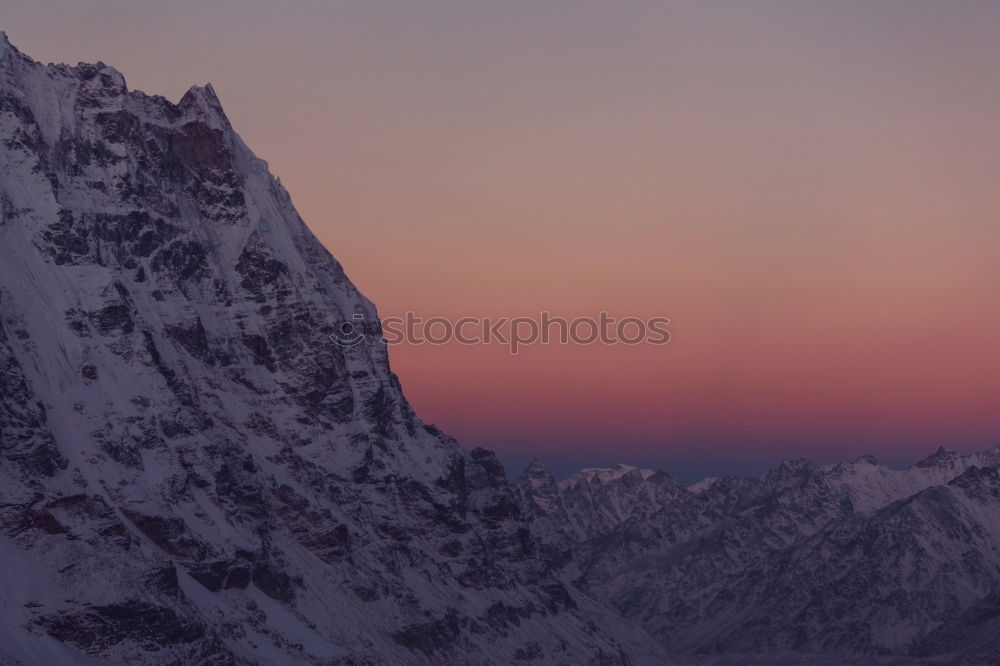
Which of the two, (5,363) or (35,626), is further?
(5,363)

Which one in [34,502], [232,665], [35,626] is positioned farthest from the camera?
[232,665]

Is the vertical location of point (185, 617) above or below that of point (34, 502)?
below

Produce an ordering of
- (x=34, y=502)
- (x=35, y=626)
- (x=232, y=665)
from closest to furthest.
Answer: (x=35, y=626)
(x=34, y=502)
(x=232, y=665)

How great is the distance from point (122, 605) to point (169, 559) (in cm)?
1712

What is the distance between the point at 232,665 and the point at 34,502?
33911mm

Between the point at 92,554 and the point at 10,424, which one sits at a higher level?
the point at 10,424

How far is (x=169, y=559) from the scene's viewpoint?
19950 cm

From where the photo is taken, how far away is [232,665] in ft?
655

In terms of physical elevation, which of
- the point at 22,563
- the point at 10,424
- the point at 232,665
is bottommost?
the point at 232,665

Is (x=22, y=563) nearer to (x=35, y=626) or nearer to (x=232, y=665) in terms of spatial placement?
(x=35, y=626)

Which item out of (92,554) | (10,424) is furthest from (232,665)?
(10,424)

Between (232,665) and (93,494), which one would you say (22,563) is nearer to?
(93,494)

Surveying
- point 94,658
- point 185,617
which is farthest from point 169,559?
point 94,658

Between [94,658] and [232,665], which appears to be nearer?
[94,658]
